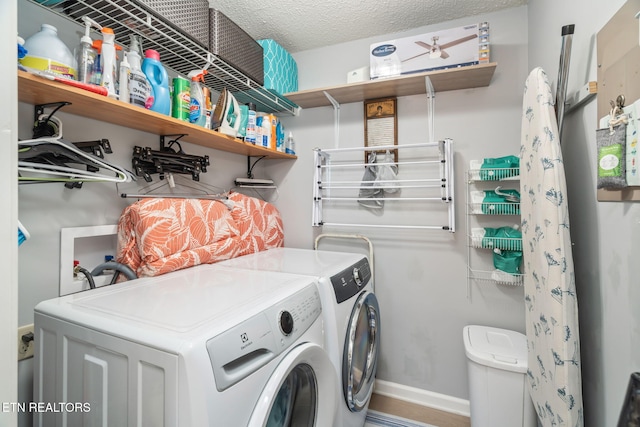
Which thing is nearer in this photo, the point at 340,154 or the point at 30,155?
the point at 30,155

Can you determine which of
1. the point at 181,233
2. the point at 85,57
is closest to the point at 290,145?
the point at 181,233

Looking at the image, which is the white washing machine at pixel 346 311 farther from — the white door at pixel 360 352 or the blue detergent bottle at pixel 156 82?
the blue detergent bottle at pixel 156 82

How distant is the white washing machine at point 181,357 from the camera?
66 cm

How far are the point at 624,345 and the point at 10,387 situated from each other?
1465 mm

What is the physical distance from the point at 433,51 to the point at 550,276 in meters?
1.38

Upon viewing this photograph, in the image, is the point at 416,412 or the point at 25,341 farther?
the point at 416,412

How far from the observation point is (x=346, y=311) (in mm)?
1331

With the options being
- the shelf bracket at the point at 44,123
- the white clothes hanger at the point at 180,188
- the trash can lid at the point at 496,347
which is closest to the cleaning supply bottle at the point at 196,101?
the white clothes hanger at the point at 180,188

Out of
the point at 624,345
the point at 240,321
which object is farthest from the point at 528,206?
the point at 240,321

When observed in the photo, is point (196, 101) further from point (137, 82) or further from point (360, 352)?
point (360, 352)

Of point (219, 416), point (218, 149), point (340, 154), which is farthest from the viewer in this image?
point (340, 154)

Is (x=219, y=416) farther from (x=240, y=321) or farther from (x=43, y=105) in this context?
(x=43, y=105)

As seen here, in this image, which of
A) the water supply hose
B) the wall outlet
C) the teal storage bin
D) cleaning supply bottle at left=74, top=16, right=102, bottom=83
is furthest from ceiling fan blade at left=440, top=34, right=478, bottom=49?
the wall outlet

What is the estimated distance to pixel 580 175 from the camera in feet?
3.67
